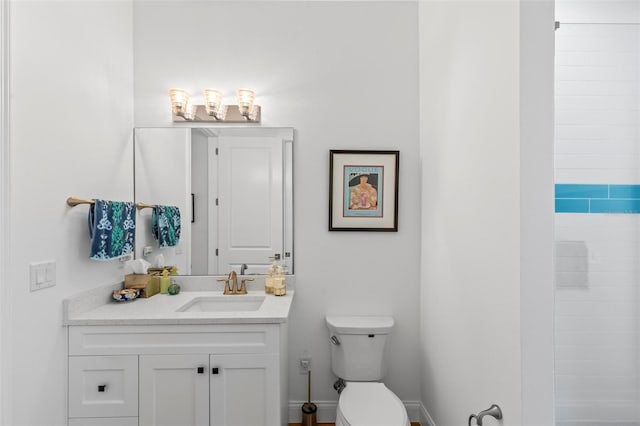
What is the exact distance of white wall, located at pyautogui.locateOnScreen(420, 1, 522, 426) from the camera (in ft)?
3.81

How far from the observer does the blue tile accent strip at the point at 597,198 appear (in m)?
1.49

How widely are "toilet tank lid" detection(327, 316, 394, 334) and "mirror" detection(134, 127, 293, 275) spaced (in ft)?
1.41

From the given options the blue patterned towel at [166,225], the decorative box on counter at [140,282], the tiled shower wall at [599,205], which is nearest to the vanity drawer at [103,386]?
the decorative box on counter at [140,282]

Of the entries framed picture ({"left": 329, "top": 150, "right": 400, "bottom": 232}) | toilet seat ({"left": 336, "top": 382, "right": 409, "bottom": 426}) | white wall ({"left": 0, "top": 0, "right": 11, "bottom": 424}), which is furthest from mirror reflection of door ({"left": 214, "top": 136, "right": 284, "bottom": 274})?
white wall ({"left": 0, "top": 0, "right": 11, "bottom": 424})

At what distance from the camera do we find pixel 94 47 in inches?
73.3

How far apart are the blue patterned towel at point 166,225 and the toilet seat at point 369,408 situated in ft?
4.49

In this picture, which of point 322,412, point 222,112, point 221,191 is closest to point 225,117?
point 222,112

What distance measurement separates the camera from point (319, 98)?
224cm

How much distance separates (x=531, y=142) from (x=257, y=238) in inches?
62.4

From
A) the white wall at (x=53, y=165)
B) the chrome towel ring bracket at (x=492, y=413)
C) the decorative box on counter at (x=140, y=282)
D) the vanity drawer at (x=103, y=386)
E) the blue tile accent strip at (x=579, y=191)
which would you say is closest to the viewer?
the chrome towel ring bracket at (x=492, y=413)

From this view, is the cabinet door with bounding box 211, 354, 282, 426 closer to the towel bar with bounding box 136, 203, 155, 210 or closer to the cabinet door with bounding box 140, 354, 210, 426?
the cabinet door with bounding box 140, 354, 210, 426

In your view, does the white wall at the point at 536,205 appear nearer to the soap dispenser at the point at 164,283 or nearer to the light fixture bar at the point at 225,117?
the light fixture bar at the point at 225,117

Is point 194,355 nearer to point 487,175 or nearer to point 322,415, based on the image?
point 322,415

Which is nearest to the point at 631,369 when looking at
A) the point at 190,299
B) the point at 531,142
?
the point at 531,142
